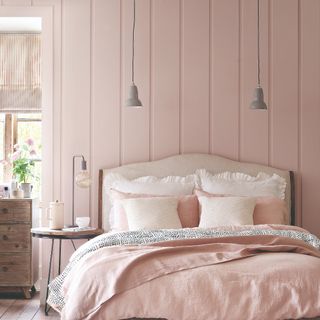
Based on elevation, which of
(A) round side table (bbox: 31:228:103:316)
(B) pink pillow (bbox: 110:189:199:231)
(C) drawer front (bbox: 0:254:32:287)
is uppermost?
(B) pink pillow (bbox: 110:189:199:231)

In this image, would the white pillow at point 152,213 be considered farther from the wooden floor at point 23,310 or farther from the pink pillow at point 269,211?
the wooden floor at point 23,310

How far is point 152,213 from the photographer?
5.18 meters

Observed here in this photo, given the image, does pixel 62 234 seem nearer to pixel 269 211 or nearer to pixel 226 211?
pixel 226 211

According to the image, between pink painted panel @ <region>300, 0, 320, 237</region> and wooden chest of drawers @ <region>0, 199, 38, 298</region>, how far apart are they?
96.4 inches

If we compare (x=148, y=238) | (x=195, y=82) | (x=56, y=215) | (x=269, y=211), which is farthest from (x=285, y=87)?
(x=148, y=238)

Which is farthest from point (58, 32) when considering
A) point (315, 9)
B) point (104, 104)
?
point (315, 9)

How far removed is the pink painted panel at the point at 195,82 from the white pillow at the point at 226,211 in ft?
2.64

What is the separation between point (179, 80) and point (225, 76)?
1.36ft

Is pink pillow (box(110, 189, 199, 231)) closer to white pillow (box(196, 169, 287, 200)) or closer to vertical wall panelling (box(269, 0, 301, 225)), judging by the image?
white pillow (box(196, 169, 287, 200))

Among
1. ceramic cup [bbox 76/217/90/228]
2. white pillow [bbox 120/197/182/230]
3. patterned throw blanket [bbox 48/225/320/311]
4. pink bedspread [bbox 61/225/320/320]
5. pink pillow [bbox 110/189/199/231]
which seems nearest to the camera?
pink bedspread [bbox 61/225/320/320]

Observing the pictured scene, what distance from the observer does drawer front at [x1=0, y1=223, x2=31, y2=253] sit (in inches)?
227

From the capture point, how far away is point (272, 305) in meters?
3.32

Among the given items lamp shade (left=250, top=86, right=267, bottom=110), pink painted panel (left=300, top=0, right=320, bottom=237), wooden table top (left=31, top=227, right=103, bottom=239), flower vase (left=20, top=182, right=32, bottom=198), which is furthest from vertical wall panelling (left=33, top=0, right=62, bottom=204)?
pink painted panel (left=300, top=0, right=320, bottom=237)

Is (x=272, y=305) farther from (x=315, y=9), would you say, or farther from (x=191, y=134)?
(x=315, y=9)
